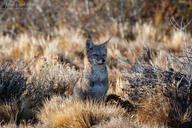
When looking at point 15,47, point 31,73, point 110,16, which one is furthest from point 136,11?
point 31,73

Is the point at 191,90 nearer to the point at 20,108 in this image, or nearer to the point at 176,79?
the point at 176,79

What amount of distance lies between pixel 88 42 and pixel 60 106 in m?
1.42

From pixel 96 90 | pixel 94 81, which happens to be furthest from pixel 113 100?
pixel 94 81

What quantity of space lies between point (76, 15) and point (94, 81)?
7.02 metres

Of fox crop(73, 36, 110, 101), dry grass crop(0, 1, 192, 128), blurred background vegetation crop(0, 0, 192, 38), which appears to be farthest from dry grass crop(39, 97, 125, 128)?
blurred background vegetation crop(0, 0, 192, 38)

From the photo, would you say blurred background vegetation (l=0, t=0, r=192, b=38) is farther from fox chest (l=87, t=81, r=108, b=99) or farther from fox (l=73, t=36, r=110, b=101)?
fox chest (l=87, t=81, r=108, b=99)

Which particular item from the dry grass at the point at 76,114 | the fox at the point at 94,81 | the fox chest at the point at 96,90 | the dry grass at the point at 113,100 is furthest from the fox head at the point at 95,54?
the dry grass at the point at 76,114

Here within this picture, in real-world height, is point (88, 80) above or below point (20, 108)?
above

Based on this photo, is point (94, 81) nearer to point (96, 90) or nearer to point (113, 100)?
point (96, 90)

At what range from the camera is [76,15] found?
11875 millimetres

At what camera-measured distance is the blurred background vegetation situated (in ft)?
38.5

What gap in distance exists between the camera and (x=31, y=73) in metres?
6.27

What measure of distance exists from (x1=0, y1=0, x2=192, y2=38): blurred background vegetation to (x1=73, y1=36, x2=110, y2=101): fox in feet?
18.8

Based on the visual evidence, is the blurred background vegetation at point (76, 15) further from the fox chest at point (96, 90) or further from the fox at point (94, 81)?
the fox chest at point (96, 90)
